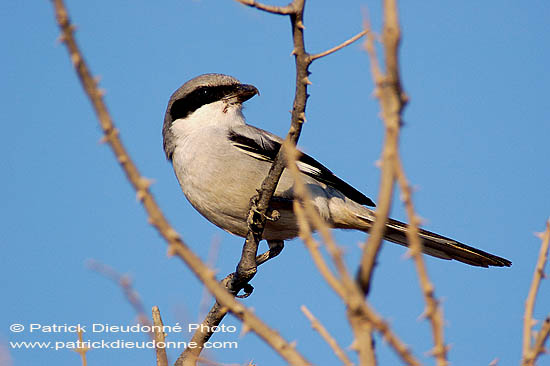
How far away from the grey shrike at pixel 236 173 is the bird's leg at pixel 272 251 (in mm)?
14

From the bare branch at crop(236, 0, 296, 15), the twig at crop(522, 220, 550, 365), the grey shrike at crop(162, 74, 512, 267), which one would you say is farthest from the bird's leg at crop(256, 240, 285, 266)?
the twig at crop(522, 220, 550, 365)

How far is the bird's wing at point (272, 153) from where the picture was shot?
5.66 metres

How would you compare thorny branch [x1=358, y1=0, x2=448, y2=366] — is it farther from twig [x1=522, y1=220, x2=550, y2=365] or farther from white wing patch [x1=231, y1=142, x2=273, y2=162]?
white wing patch [x1=231, y1=142, x2=273, y2=162]

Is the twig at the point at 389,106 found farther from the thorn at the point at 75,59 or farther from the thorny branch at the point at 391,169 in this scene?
the thorn at the point at 75,59

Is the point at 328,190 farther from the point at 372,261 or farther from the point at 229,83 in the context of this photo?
the point at 372,261

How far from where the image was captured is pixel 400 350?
1.52 metres

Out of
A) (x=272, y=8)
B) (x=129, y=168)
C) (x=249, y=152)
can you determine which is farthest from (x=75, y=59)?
(x=249, y=152)

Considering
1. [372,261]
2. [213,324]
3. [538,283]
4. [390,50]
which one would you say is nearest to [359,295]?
[372,261]

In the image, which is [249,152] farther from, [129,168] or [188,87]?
[129,168]

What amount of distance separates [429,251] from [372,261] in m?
4.27

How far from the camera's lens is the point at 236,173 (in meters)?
5.44

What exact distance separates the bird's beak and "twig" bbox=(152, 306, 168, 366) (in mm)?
2780

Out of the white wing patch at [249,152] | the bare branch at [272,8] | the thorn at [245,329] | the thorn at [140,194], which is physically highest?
the white wing patch at [249,152]

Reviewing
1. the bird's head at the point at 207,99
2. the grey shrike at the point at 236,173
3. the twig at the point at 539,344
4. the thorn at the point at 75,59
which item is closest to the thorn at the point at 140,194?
the thorn at the point at 75,59
